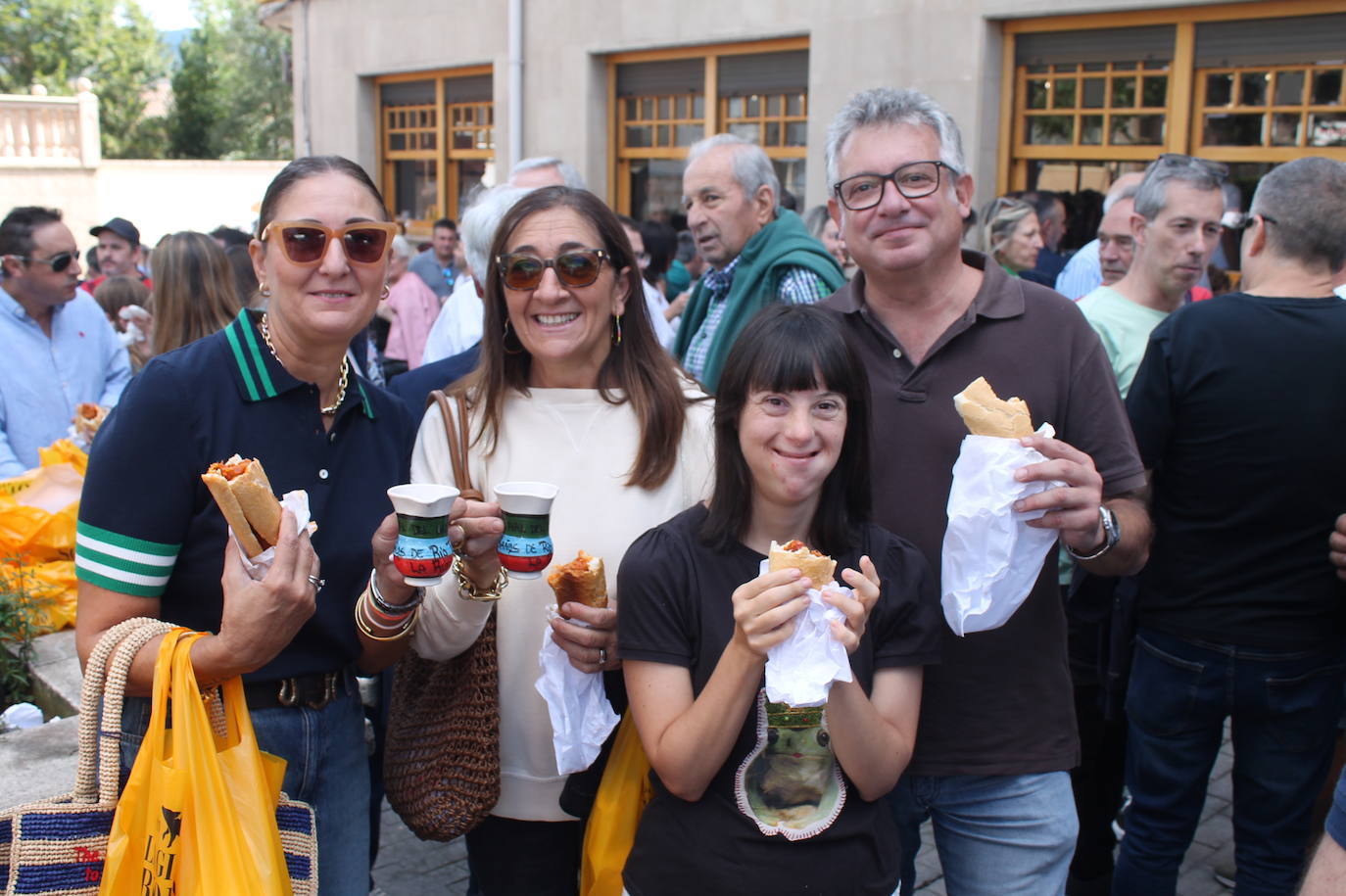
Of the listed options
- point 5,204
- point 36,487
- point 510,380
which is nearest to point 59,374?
point 36,487

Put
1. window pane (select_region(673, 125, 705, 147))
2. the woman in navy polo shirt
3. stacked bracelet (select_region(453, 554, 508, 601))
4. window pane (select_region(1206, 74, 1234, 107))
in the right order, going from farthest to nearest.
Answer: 1. window pane (select_region(673, 125, 705, 147))
2. window pane (select_region(1206, 74, 1234, 107))
3. stacked bracelet (select_region(453, 554, 508, 601))
4. the woman in navy polo shirt

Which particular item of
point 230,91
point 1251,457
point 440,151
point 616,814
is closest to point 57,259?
point 616,814

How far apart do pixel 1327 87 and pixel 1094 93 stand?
5.64ft

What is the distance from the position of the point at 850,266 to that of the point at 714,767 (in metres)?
6.32

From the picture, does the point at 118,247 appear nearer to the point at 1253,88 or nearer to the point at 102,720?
the point at 102,720

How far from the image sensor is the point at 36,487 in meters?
4.75

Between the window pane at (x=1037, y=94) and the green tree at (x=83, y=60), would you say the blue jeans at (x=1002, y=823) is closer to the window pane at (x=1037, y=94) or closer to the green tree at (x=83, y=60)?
the window pane at (x=1037, y=94)

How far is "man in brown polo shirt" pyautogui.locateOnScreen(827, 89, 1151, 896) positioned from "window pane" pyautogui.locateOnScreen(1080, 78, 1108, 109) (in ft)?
23.6

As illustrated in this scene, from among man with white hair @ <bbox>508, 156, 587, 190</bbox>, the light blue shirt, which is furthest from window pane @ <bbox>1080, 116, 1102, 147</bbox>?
the light blue shirt

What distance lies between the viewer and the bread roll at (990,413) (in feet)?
7.47

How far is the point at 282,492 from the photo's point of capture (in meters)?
2.30

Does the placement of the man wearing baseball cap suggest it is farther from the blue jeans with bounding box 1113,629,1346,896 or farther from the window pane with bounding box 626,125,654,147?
the blue jeans with bounding box 1113,629,1346,896

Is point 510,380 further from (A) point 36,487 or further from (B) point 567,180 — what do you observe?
(A) point 36,487

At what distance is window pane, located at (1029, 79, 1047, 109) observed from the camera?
9398 millimetres
